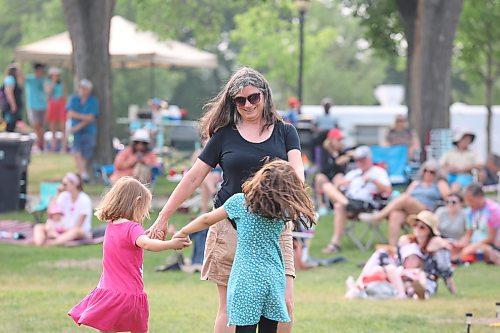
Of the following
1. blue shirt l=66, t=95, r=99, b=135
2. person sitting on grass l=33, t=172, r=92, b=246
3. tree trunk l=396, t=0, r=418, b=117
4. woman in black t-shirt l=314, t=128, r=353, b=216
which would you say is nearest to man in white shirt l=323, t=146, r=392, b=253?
woman in black t-shirt l=314, t=128, r=353, b=216

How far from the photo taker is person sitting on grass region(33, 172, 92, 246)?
50.3 feet

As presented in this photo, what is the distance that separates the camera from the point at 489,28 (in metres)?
32.1

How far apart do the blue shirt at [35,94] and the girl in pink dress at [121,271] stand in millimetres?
20665

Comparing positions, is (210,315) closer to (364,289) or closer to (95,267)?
(364,289)

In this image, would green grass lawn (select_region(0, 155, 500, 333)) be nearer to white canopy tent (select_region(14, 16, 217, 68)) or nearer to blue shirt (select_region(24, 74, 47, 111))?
blue shirt (select_region(24, 74, 47, 111))

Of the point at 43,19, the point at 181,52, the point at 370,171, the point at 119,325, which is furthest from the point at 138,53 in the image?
the point at 43,19

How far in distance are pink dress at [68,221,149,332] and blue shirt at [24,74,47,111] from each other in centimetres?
2073

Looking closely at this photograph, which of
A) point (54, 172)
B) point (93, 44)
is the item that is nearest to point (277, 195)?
point (93, 44)

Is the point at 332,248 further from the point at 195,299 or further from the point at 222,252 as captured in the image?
the point at 222,252

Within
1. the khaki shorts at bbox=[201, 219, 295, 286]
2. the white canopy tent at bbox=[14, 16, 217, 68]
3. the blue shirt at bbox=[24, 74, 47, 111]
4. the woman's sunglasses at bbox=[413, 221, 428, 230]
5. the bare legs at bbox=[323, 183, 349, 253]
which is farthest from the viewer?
the white canopy tent at bbox=[14, 16, 217, 68]

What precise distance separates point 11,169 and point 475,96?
43.1 metres

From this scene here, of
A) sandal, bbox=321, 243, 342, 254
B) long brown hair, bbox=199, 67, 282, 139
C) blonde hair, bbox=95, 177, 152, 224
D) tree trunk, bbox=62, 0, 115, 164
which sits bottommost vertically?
sandal, bbox=321, 243, 342, 254

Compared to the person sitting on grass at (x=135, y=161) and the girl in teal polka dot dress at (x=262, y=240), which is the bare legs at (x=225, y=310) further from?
the person sitting on grass at (x=135, y=161)

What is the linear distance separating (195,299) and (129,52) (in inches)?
721
